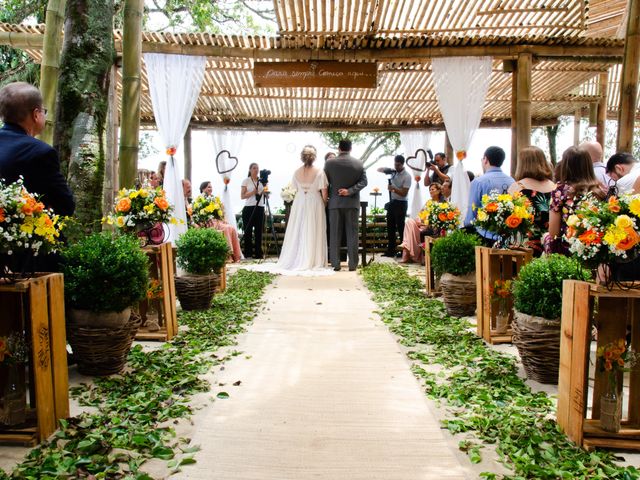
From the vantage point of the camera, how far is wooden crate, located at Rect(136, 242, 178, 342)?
4273 mm

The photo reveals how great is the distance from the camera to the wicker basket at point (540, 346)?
10.5 ft

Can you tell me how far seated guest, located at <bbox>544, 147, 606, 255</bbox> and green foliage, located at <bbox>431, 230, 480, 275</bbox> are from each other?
1287mm

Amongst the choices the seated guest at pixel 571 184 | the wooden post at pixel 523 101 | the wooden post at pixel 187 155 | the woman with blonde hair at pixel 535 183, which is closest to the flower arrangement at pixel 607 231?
the seated guest at pixel 571 184

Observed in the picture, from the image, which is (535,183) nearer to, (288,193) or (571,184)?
(571,184)

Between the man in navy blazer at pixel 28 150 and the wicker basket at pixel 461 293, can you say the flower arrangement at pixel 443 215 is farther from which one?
the man in navy blazer at pixel 28 150

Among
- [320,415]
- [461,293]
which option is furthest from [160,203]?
[461,293]

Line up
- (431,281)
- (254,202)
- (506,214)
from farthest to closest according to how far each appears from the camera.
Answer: (254,202)
(431,281)
(506,214)

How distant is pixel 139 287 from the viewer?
342cm

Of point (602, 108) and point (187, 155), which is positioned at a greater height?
point (602, 108)

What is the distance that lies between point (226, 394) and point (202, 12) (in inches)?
471

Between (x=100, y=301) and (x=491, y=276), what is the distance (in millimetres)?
2683

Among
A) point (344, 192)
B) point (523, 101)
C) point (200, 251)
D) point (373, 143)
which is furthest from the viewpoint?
point (373, 143)

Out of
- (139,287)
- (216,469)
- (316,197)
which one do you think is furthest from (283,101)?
(216,469)

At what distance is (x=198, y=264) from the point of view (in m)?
5.26
